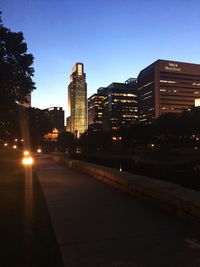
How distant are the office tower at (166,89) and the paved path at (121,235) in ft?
589

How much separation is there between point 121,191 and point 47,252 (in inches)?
280

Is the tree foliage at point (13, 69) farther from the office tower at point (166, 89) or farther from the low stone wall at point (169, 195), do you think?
the office tower at point (166, 89)

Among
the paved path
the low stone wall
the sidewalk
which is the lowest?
the sidewalk

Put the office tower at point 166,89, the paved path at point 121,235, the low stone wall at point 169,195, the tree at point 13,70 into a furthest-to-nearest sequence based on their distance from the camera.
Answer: the office tower at point 166,89
the tree at point 13,70
the low stone wall at point 169,195
the paved path at point 121,235

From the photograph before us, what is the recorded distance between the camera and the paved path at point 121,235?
5286 mm

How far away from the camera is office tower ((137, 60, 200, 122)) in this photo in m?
189

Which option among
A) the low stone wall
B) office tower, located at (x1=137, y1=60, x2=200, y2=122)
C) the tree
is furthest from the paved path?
office tower, located at (x1=137, y1=60, x2=200, y2=122)

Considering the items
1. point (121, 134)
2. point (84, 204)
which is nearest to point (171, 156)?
point (84, 204)

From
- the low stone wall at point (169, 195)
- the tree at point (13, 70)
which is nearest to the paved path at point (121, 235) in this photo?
the low stone wall at point (169, 195)

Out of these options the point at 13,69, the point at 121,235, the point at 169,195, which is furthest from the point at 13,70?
the point at 121,235

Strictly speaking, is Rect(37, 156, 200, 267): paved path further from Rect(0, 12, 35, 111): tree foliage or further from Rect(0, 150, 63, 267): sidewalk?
Rect(0, 12, 35, 111): tree foliage

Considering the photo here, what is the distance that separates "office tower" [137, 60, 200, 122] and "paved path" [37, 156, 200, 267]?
17965 centimetres

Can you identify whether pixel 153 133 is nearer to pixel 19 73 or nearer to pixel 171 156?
pixel 171 156

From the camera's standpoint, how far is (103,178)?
16.3 meters
